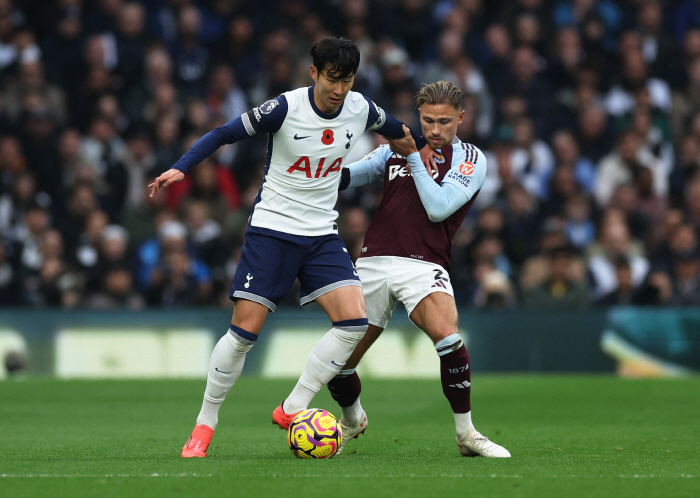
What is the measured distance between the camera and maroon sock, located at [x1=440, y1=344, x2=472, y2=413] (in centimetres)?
629

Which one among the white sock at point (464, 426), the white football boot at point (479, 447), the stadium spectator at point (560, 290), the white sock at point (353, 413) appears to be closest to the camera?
the white football boot at point (479, 447)

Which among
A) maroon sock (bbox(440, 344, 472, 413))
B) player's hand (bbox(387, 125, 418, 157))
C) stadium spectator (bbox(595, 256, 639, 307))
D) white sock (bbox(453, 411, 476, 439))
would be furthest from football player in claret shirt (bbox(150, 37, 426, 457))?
stadium spectator (bbox(595, 256, 639, 307))

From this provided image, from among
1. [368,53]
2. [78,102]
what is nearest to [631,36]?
[368,53]

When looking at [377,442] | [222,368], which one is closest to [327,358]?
[222,368]

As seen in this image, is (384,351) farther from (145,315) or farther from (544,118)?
(544,118)

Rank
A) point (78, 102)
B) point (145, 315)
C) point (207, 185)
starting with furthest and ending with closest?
1. point (78, 102)
2. point (207, 185)
3. point (145, 315)

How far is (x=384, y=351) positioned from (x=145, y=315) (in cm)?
281

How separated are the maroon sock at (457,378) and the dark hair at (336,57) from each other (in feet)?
5.72

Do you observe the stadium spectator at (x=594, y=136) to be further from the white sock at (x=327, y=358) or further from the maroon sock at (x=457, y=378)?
the white sock at (x=327, y=358)

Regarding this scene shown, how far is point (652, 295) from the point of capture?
1252 cm

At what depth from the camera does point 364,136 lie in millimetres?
14297

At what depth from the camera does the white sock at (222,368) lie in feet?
20.0

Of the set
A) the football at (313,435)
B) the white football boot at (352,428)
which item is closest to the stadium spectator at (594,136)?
the white football boot at (352,428)

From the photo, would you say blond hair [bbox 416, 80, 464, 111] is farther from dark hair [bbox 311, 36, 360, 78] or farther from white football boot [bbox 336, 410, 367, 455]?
white football boot [bbox 336, 410, 367, 455]
